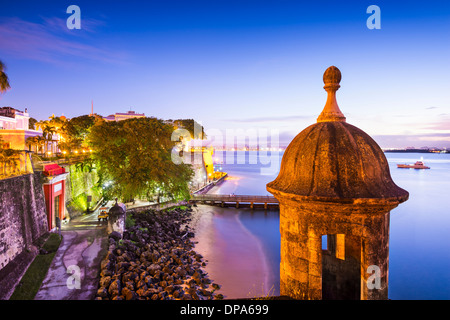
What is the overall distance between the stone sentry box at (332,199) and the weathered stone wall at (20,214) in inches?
504

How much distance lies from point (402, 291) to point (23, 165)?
81.7 feet

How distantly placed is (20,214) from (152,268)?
719 cm

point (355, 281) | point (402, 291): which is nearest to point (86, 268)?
point (355, 281)

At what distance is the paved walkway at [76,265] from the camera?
35.4 ft

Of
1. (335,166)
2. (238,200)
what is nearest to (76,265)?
(335,166)

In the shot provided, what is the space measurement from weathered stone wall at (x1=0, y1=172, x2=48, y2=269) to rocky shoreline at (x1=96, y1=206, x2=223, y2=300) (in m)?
3.93

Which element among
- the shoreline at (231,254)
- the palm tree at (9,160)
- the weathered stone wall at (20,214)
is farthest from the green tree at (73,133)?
the palm tree at (9,160)

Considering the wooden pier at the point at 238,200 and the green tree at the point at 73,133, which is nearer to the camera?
the wooden pier at the point at 238,200

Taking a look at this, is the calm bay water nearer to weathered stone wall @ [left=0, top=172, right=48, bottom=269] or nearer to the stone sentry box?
the stone sentry box

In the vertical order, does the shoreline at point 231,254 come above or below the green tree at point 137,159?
below

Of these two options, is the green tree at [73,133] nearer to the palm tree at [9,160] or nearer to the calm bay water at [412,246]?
the calm bay water at [412,246]

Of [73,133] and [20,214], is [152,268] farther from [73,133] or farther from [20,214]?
[73,133]
